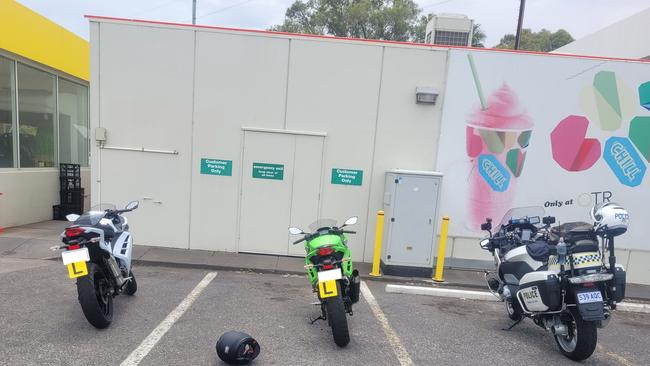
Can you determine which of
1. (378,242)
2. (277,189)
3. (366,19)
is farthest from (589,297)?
(366,19)

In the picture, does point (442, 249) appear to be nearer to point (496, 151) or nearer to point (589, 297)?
point (496, 151)

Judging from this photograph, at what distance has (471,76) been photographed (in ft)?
23.6

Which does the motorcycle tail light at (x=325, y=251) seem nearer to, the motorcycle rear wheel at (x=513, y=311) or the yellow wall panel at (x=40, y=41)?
the motorcycle rear wheel at (x=513, y=311)

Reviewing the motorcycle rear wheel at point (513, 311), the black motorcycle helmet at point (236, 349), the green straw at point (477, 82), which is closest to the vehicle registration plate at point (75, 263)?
the black motorcycle helmet at point (236, 349)

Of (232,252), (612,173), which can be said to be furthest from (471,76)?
(232,252)

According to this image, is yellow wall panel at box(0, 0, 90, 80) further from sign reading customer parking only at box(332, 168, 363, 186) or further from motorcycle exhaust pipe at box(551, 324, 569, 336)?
motorcycle exhaust pipe at box(551, 324, 569, 336)

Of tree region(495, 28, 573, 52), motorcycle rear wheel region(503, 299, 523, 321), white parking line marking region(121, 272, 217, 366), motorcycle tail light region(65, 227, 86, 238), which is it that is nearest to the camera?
white parking line marking region(121, 272, 217, 366)

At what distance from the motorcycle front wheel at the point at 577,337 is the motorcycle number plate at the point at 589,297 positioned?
Answer: 0.18m

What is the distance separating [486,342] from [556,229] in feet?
4.57

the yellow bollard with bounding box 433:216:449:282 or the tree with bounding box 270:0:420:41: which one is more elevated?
the tree with bounding box 270:0:420:41

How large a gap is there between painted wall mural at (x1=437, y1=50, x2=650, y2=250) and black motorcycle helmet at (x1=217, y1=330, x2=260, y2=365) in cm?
490

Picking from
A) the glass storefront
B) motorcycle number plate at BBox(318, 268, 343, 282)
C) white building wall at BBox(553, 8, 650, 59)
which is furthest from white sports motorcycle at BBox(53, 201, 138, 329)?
white building wall at BBox(553, 8, 650, 59)

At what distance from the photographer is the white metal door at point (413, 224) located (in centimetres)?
677

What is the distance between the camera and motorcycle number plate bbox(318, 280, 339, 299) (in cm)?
375
